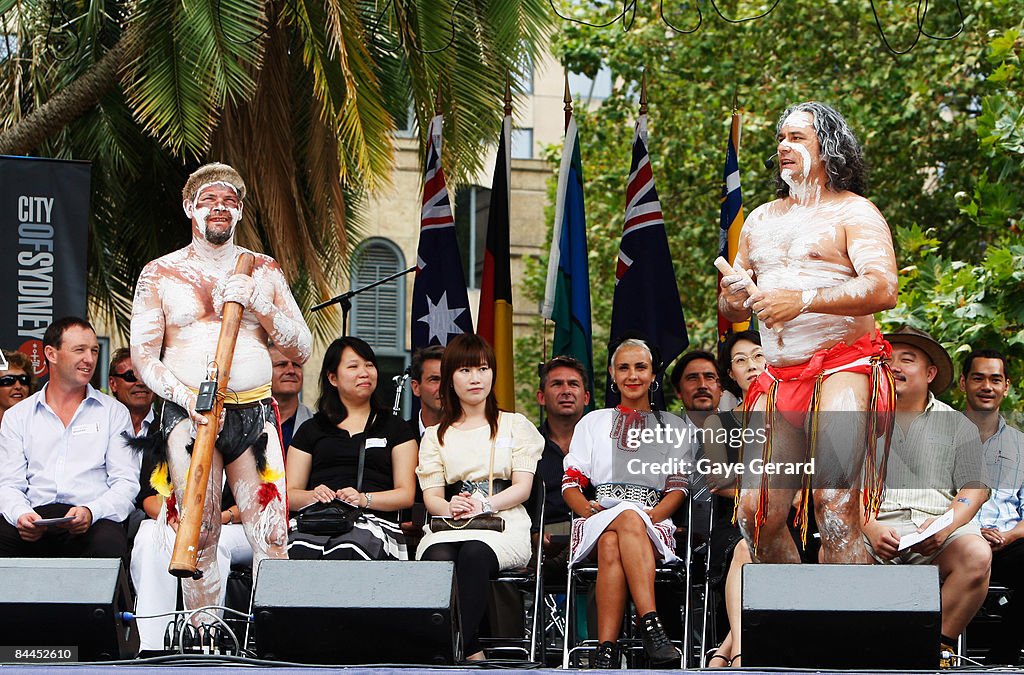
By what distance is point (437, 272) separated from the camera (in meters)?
10.3

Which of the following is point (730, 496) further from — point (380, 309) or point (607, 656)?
point (380, 309)

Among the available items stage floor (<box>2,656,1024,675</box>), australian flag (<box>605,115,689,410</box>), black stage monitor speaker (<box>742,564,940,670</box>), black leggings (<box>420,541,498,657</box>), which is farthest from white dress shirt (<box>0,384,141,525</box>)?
australian flag (<box>605,115,689,410</box>)

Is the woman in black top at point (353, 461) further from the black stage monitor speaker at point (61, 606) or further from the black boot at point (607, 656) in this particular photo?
the black stage monitor speaker at point (61, 606)

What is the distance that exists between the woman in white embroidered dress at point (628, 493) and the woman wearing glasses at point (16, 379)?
2928mm

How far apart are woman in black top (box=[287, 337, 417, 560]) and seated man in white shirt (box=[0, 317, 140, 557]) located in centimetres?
82

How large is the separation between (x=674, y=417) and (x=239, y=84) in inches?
141

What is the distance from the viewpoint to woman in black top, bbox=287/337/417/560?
23.3ft

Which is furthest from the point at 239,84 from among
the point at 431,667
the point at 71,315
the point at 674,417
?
the point at 431,667

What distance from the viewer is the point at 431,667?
202 inches

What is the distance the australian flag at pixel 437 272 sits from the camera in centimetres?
1012

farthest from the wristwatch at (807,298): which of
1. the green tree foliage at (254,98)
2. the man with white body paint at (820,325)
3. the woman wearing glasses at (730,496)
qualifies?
the green tree foliage at (254,98)

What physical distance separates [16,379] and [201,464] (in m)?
2.50

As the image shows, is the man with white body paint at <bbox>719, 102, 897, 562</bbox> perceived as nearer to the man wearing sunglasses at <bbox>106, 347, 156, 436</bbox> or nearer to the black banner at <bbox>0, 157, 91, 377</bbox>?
the man wearing sunglasses at <bbox>106, 347, 156, 436</bbox>

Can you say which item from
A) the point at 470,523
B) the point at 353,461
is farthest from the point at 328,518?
the point at 470,523
